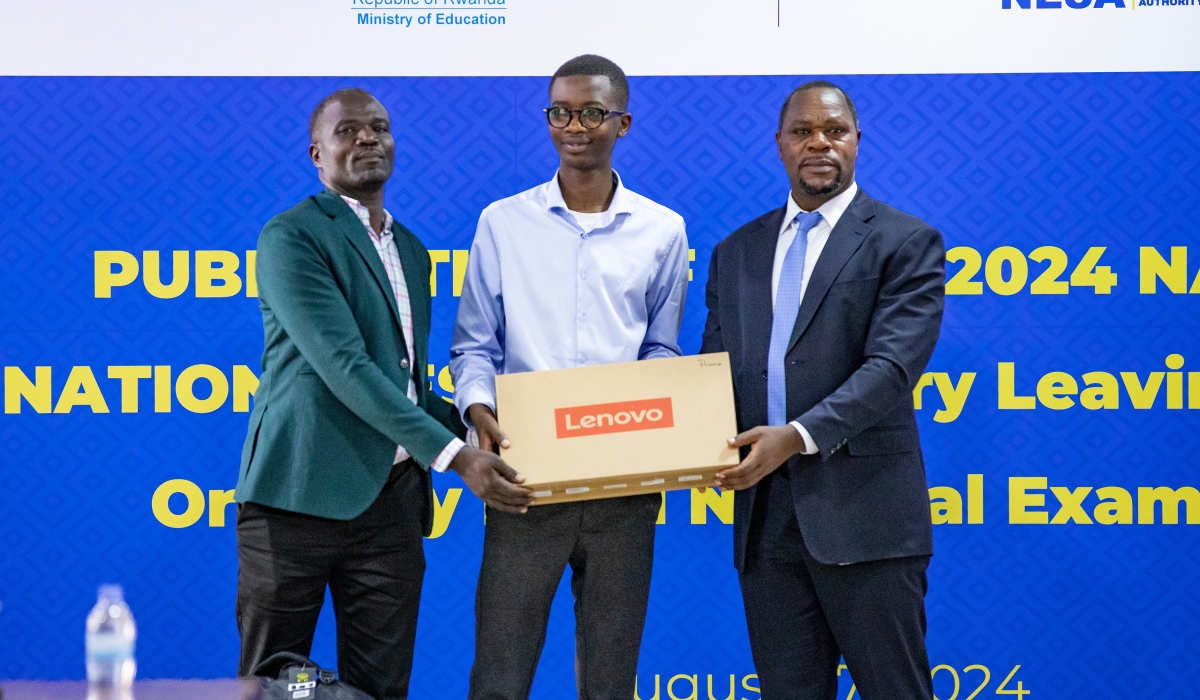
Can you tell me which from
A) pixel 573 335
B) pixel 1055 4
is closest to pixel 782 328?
pixel 573 335

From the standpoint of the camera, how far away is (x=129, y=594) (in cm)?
329

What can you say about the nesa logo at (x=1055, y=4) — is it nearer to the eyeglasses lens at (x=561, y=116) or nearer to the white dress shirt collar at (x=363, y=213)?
the eyeglasses lens at (x=561, y=116)

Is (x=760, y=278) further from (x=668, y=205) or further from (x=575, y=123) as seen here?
(x=668, y=205)

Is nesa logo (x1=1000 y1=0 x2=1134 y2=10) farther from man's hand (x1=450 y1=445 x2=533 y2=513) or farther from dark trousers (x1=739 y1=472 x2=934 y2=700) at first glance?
man's hand (x1=450 y1=445 x2=533 y2=513)

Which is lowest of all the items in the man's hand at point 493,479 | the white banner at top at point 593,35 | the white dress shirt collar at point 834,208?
the man's hand at point 493,479

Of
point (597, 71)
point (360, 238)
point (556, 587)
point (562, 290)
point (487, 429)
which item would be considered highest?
point (597, 71)

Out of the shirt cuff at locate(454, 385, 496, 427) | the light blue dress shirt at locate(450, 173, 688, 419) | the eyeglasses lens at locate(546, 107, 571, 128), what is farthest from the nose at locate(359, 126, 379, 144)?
the shirt cuff at locate(454, 385, 496, 427)

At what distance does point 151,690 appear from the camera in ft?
5.68

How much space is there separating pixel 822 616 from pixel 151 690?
141 cm

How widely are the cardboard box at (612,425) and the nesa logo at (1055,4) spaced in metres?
1.91

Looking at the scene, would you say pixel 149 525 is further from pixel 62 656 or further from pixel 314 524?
pixel 314 524

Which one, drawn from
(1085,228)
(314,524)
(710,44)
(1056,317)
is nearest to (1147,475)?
(1056,317)

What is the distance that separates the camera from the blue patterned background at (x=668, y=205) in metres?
3.24

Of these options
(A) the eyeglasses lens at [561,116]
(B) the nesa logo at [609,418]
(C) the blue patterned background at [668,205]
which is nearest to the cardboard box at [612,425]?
(B) the nesa logo at [609,418]
